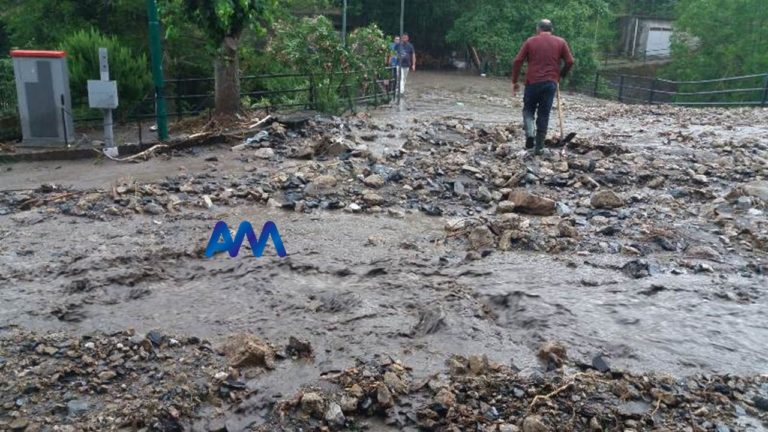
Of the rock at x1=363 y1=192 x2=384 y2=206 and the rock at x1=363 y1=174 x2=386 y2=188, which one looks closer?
the rock at x1=363 y1=192 x2=384 y2=206

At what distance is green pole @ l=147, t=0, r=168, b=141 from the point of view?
9.55 meters

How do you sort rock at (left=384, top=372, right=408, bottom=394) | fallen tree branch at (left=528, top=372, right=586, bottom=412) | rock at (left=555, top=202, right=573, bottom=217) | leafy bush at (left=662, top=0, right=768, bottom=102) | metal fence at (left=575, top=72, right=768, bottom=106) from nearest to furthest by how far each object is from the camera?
fallen tree branch at (left=528, top=372, right=586, bottom=412) < rock at (left=384, top=372, right=408, bottom=394) < rock at (left=555, top=202, right=573, bottom=217) < metal fence at (left=575, top=72, right=768, bottom=106) < leafy bush at (left=662, top=0, right=768, bottom=102)

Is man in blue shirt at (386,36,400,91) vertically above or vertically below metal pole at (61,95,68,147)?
above

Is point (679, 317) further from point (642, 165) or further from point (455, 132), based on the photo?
point (455, 132)

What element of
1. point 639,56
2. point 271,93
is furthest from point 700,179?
point 639,56

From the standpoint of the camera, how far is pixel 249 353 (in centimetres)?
413

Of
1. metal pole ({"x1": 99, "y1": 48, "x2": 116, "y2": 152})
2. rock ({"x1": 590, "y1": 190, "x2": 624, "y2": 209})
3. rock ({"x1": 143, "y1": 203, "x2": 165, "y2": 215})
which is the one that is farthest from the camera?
metal pole ({"x1": 99, "y1": 48, "x2": 116, "y2": 152})

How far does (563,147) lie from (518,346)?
255 inches

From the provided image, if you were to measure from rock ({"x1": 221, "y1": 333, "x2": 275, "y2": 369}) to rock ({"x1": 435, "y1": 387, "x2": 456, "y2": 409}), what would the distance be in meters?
1.00

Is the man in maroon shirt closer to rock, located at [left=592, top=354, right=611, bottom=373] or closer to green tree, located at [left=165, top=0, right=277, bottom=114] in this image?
green tree, located at [left=165, top=0, right=277, bottom=114]

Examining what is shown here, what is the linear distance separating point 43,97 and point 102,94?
3.88 ft

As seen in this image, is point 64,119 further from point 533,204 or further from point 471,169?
point 533,204

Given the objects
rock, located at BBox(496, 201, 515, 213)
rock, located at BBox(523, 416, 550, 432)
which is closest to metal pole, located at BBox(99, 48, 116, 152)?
rock, located at BBox(496, 201, 515, 213)

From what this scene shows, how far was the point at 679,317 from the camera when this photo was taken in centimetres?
493
